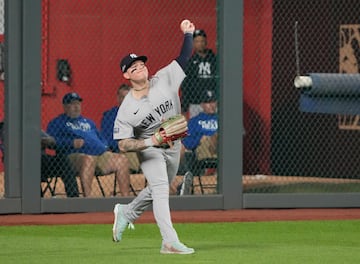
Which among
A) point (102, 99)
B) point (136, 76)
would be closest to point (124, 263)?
point (136, 76)

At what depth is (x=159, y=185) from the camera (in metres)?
10.2

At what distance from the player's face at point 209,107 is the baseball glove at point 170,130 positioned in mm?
4206

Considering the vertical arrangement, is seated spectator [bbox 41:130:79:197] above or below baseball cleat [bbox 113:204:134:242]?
above

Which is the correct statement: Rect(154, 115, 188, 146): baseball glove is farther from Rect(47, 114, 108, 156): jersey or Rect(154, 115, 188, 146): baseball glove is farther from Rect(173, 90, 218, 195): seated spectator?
Rect(173, 90, 218, 195): seated spectator

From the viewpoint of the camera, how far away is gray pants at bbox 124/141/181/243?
1005cm

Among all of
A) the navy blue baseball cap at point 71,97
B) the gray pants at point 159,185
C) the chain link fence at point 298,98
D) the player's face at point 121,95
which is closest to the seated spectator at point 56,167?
the navy blue baseball cap at point 71,97

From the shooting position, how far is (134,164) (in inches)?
548

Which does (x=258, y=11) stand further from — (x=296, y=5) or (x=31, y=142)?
(x=31, y=142)

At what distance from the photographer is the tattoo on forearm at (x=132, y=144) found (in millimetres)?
10047

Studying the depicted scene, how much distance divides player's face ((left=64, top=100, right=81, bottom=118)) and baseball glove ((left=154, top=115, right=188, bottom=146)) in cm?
384

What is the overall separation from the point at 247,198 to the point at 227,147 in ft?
2.00

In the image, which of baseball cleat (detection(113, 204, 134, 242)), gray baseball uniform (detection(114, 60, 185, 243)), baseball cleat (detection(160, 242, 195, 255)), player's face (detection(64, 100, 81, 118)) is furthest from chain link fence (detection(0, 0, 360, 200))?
baseball cleat (detection(160, 242, 195, 255))

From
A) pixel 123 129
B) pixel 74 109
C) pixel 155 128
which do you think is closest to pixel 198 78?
pixel 74 109

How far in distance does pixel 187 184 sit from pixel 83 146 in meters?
1.27
